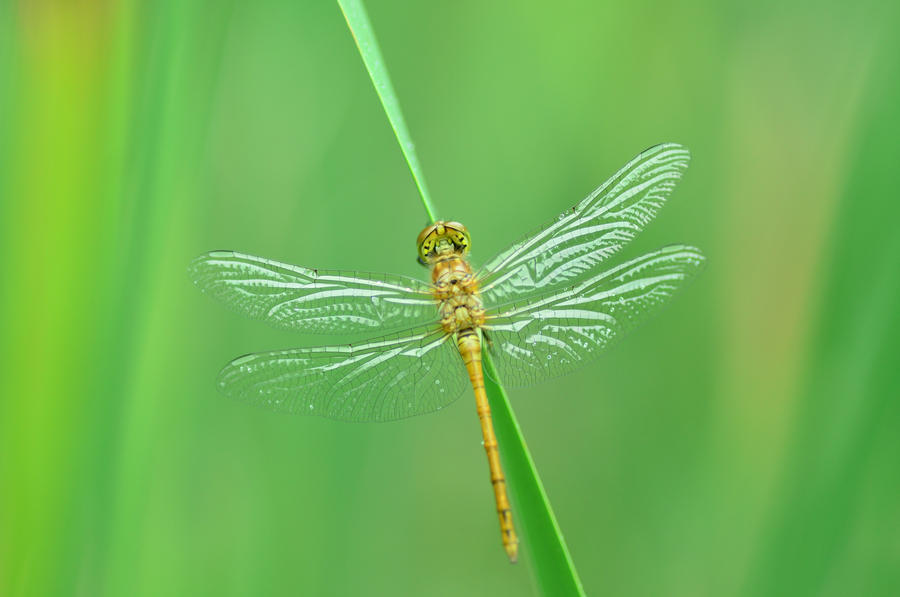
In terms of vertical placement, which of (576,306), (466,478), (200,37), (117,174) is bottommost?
(466,478)

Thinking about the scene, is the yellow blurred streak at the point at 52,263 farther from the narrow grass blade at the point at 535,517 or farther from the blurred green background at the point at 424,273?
the narrow grass blade at the point at 535,517

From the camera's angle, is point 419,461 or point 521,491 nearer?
point 521,491

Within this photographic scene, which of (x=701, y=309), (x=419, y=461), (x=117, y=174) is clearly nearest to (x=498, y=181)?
(x=701, y=309)

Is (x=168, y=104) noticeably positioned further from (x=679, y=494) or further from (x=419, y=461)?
(x=679, y=494)

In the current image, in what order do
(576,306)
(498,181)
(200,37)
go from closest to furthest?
1. (200,37)
2. (576,306)
3. (498,181)

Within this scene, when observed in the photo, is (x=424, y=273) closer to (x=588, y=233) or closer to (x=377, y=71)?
(x=588, y=233)

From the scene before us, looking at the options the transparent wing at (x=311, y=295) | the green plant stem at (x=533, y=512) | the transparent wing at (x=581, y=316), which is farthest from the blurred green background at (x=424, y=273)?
the green plant stem at (x=533, y=512)

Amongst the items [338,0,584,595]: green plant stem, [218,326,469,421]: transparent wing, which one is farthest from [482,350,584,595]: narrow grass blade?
[218,326,469,421]: transparent wing
